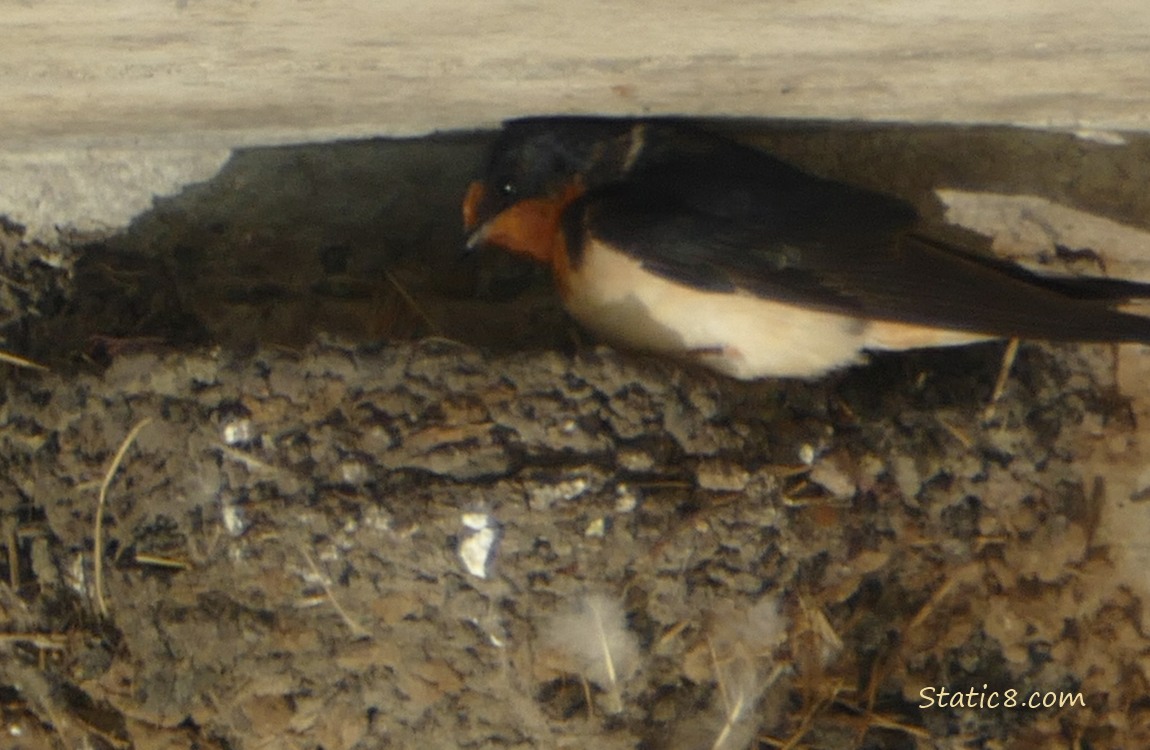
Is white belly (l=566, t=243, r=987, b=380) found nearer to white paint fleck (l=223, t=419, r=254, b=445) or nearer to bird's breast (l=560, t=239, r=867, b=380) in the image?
bird's breast (l=560, t=239, r=867, b=380)

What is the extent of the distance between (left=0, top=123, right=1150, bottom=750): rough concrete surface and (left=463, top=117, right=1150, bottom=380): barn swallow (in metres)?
0.15

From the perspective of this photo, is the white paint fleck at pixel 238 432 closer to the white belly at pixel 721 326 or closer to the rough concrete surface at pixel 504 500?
the rough concrete surface at pixel 504 500

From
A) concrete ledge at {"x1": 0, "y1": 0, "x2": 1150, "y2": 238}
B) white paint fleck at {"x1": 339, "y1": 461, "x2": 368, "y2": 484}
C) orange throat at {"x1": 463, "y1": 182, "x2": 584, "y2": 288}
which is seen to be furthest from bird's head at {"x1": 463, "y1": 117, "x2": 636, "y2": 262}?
white paint fleck at {"x1": 339, "y1": 461, "x2": 368, "y2": 484}

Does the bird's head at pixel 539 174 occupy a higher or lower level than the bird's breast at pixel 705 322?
higher

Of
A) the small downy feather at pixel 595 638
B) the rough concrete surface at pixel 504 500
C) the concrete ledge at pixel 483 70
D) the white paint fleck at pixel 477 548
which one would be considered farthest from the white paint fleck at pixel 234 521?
the concrete ledge at pixel 483 70

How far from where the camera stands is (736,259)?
3.02 metres

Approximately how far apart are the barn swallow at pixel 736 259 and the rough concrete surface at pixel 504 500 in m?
0.15

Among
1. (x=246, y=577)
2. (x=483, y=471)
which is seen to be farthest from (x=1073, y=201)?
(x=246, y=577)

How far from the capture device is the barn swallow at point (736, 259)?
2.99m

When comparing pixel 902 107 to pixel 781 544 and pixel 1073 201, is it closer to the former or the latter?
pixel 1073 201

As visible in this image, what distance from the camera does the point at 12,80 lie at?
262cm

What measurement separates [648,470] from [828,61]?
866mm

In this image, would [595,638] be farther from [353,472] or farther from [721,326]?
[721,326]

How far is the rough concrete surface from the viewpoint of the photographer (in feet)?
9.62
